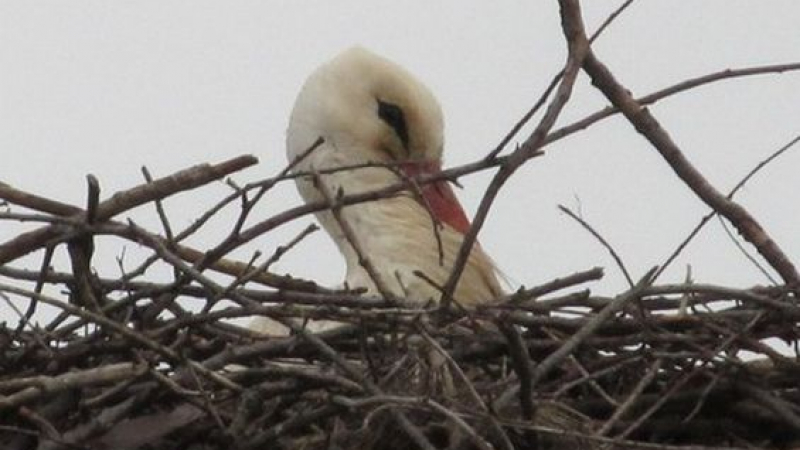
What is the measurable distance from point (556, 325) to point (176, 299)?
0.59 m

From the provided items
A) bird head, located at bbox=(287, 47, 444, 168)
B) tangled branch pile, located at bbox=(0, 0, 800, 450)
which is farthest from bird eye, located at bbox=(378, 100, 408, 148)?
tangled branch pile, located at bbox=(0, 0, 800, 450)

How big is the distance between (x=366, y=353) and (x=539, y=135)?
441 millimetres

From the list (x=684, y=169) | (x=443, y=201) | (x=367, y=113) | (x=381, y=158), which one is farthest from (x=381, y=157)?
(x=684, y=169)

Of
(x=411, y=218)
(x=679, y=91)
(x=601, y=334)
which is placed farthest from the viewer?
(x=411, y=218)

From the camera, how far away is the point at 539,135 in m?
3.71

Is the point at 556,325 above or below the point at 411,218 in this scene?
below

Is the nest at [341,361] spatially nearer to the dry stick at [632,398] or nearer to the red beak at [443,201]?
the dry stick at [632,398]

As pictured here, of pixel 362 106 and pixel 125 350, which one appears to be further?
pixel 362 106

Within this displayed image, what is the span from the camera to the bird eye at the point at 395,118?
18.7ft

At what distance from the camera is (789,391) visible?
4.05 m

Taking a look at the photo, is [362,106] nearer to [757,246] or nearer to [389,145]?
[389,145]

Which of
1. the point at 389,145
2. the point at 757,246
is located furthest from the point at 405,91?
the point at 757,246

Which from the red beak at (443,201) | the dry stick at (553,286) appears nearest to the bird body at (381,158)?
the red beak at (443,201)

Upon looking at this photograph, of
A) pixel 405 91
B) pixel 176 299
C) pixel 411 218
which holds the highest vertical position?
pixel 405 91
